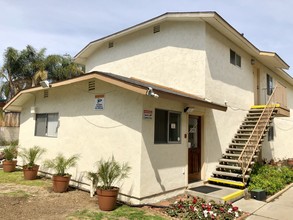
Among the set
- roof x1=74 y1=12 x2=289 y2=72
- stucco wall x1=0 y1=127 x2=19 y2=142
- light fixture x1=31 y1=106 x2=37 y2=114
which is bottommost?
stucco wall x1=0 y1=127 x2=19 y2=142

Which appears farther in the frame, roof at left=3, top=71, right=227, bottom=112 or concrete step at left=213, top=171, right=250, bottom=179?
concrete step at left=213, top=171, right=250, bottom=179

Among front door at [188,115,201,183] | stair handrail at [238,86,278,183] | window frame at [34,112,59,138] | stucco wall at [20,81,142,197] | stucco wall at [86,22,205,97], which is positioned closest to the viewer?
stucco wall at [20,81,142,197]

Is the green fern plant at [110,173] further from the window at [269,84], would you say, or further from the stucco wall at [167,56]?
the window at [269,84]

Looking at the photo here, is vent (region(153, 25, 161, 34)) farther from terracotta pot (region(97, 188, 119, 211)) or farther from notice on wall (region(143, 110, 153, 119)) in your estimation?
terracotta pot (region(97, 188, 119, 211))

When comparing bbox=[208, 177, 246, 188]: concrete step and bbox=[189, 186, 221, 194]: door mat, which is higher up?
bbox=[208, 177, 246, 188]: concrete step

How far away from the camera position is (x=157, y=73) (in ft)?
35.9

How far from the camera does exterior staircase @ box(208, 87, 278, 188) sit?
29.1 ft

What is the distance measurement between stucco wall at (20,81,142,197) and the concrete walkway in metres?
3.18

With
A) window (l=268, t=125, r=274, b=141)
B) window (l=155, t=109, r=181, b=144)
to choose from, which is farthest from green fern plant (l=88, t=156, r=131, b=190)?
window (l=268, t=125, r=274, b=141)

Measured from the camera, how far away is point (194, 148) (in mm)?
9203

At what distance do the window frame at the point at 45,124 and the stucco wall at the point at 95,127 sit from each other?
0.62ft

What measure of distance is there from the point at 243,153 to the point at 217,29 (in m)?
5.19

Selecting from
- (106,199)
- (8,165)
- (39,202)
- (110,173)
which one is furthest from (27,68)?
(106,199)

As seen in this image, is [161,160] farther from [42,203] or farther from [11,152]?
[11,152]
